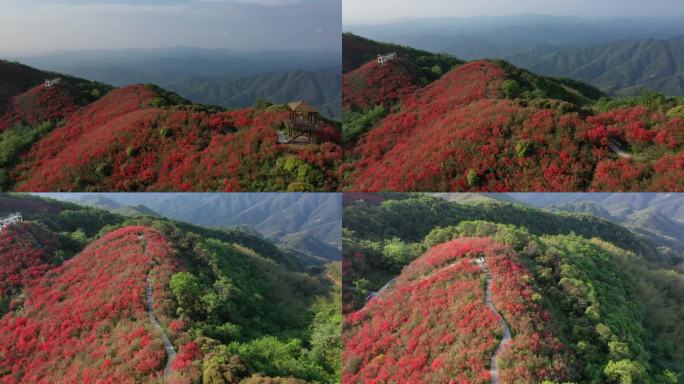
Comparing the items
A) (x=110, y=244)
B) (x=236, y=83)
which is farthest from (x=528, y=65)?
(x=110, y=244)

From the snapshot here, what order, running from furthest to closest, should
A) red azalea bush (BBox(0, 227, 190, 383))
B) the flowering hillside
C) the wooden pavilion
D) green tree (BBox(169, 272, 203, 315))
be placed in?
the wooden pavilion, the flowering hillside, green tree (BBox(169, 272, 203, 315)), red azalea bush (BBox(0, 227, 190, 383))

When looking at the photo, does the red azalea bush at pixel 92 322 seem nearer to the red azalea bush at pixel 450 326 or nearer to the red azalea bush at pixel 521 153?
the red azalea bush at pixel 450 326

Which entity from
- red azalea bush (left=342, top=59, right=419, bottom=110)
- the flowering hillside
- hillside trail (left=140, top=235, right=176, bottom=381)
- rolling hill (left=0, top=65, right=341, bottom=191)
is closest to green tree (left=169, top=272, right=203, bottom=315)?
hillside trail (left=140, top=235, right=176, bottom=381)

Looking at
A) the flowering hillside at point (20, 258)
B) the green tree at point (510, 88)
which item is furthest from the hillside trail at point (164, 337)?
the green tree at point (510, 88)

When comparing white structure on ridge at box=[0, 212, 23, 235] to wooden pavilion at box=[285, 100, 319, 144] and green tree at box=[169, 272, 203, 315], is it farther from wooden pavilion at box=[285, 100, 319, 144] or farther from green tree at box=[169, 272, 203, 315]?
wooden pavilion at box=[285, 100, 319, 144]

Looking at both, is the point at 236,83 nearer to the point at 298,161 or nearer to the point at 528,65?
the point at 298,161

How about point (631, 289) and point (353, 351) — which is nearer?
point (353, 351)

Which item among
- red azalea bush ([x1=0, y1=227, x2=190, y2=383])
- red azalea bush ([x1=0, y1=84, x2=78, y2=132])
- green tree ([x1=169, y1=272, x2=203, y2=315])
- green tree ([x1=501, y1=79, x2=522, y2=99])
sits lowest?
red azalea bush ([x1=0, y1=227, x2=190, y2=383])
